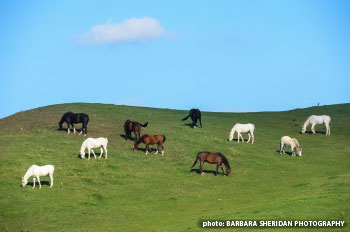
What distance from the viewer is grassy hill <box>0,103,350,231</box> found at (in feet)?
73.5

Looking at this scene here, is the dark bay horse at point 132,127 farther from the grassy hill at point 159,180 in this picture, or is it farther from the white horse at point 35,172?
the white horse at point 35,172

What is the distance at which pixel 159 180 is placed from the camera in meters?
31.4

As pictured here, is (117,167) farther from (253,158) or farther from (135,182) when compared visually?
(253,158)

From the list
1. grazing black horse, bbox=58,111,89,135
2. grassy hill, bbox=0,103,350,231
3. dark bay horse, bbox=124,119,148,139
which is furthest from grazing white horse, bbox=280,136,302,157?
grazing black horse, bbox=58,111,89,135

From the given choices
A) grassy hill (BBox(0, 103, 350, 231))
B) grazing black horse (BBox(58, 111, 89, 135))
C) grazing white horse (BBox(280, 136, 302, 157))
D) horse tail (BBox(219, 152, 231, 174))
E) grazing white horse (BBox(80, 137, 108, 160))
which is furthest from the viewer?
grazing black horse (BBox(58, 111, 89, 135))

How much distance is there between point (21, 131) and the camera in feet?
139

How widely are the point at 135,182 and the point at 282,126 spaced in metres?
28.5

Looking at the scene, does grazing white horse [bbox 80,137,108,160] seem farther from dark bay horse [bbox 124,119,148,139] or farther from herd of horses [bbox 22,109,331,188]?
dark bay horse [bbox 124,119,148,139]

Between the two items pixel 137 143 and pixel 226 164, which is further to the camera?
pixel 137 143

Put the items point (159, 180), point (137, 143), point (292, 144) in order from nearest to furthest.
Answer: point (159, 180), point (137, 143), point (292, 144)

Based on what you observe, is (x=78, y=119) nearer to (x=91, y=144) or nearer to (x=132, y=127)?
(x=132, y=127)

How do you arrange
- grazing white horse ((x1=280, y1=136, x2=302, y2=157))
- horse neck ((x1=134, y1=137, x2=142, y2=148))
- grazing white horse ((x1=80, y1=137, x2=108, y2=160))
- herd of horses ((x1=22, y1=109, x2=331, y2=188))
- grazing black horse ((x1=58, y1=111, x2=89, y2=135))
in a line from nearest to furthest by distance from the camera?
herd of horses ((x1=22, y1=109, x2=331, y2=188)) → grazing white horse ((x1=80, y1=137, x2=108, y2=160)) → horse neck ((x1=134, y1=137, x2=142, y2=148)) → grazing white horse ((x1=280, y1=136, x2=302, y2=157)) → grazing black horse ((x1=58, y1=111, x2=89, y2=135))

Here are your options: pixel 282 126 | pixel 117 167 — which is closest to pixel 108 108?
pixel 282 126

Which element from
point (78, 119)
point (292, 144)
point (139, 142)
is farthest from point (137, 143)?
point (292, 144)
